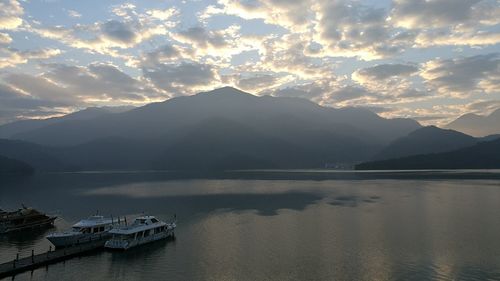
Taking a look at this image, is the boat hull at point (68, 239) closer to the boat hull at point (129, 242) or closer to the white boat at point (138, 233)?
the white boat at point (138, 233)

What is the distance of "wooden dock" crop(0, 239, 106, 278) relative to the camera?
191 feet

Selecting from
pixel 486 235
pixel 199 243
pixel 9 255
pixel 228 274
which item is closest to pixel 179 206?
pixel 199 243

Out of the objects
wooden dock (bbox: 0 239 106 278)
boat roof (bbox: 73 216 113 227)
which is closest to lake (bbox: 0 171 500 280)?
wooden dock (bbox: 0 239 106 278)

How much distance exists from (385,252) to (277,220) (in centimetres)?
3756

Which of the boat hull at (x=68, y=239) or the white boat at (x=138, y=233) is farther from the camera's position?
the boat hull at (x=68, y=239)

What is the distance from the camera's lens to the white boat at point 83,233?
246 feet

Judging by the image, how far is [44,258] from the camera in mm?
64000

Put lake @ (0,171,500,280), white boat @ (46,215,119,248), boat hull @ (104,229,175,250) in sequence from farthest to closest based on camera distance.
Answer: white boat @ (46,215,119,248), boat hull @ (104,229,175,250), lake @ (0,171,500,280)

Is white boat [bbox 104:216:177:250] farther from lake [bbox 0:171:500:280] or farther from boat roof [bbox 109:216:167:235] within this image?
lake [bbox 0:171:500:280]

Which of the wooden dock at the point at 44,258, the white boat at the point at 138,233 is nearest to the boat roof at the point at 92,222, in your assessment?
the white boat at the point at 138,233

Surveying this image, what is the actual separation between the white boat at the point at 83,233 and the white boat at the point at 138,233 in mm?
3384

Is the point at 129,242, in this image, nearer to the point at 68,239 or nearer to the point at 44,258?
the point at 68,239

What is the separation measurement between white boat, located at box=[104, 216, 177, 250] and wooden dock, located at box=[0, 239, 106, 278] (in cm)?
307

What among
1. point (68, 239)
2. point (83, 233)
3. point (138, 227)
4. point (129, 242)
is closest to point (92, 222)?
point (83, 233)
